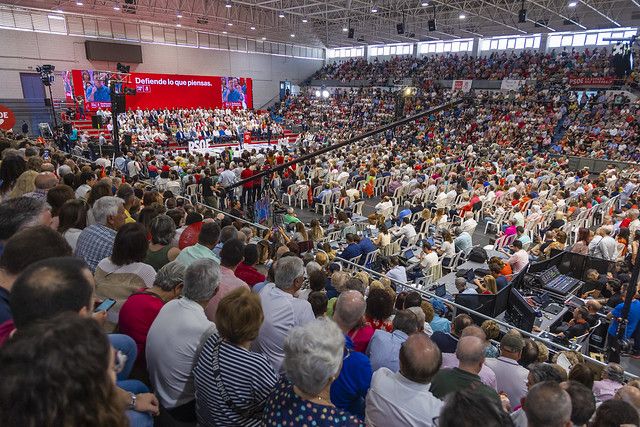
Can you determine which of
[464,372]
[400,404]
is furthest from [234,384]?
[464,372]

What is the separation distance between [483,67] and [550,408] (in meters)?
30.5

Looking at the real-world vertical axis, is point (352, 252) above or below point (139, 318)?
below

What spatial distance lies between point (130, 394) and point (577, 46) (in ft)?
107

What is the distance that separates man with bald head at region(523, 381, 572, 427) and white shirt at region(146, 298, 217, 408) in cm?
164

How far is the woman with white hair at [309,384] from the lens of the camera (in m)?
1.58

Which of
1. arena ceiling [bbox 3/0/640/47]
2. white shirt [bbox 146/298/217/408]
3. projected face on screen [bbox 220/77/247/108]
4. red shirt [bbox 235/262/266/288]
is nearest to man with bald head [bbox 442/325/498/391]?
red shirt [bbox 235/262/266/288]

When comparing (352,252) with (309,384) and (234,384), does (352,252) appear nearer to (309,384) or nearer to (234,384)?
(234,384)

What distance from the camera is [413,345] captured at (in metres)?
2.03

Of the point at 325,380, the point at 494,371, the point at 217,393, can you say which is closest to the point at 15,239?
the point at 217,393

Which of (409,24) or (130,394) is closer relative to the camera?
(130,394)

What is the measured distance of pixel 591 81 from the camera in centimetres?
2228

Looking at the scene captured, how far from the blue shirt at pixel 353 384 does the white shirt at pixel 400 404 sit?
5.8 inches

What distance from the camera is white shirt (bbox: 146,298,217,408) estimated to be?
2111 millimetres

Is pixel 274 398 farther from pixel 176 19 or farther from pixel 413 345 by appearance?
pixel 176 19
